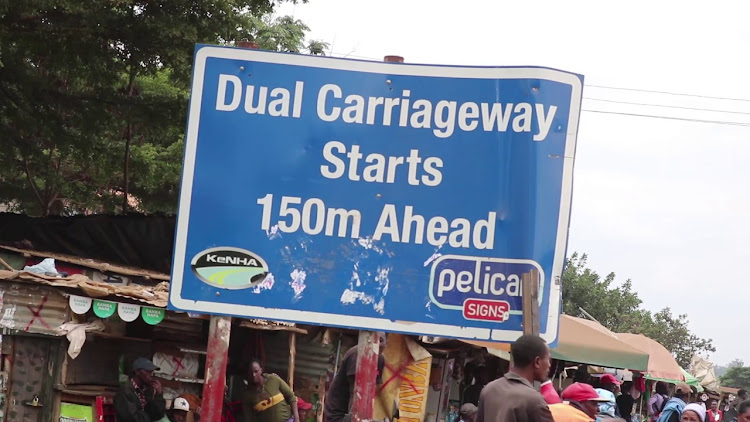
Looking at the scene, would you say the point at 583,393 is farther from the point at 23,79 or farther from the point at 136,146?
the point at 136,146

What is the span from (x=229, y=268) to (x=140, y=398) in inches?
213

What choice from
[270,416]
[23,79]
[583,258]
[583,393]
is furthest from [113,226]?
[583,258]

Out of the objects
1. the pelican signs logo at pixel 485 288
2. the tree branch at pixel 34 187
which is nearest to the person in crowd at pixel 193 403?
the tree branch at pixel 34 187

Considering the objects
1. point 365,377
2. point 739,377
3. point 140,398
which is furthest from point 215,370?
point 739,377

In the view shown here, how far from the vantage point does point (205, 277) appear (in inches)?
204

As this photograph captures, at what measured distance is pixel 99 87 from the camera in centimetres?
1517

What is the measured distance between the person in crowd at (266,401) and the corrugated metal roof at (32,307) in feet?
7.21

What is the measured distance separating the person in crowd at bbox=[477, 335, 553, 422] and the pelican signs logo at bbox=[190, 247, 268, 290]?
4.22ft

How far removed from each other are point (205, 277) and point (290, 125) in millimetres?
884

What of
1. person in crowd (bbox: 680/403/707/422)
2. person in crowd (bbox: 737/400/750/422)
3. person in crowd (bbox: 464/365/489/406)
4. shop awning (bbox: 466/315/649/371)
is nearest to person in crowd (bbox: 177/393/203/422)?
shop awning (bbox: 466/315/649/371)

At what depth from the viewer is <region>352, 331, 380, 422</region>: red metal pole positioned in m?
5.04

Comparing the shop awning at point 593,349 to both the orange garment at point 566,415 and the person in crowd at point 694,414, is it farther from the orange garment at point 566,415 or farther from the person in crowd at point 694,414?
the orange garment at point 566,415

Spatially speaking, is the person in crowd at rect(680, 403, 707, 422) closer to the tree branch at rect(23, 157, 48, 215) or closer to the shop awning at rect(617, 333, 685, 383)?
the shop awning at rect(617, 333, 685, 383)

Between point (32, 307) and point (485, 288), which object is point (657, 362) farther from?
point (485, 288)
